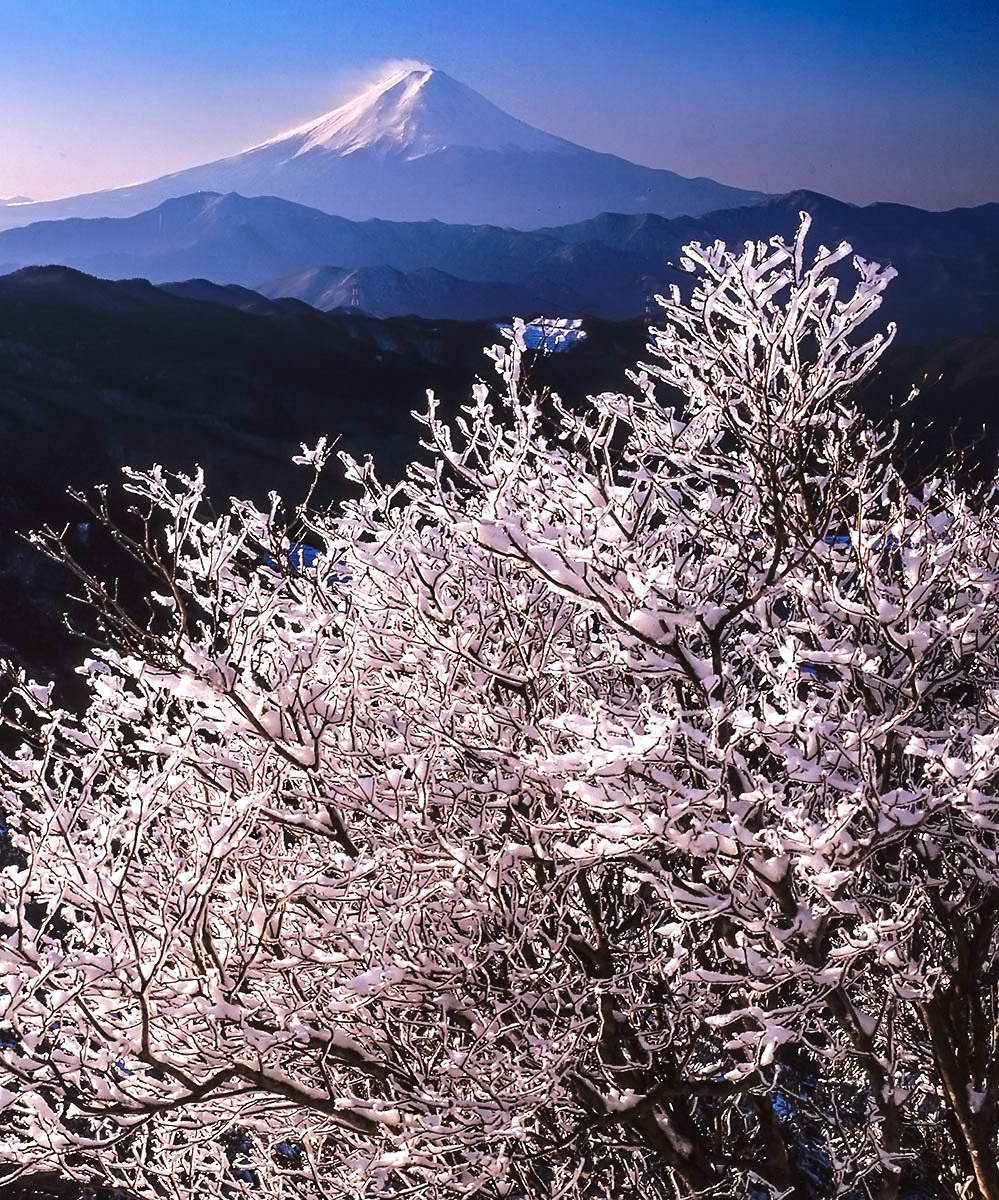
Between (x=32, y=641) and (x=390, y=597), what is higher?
(x=390, y=597)

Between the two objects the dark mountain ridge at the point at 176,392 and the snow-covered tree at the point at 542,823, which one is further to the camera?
the dark mountain ridge at the point at 176,392

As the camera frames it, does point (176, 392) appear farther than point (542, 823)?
Yes

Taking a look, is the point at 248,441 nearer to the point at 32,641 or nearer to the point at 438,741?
the point at 32,641

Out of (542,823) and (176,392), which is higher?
(176,392)

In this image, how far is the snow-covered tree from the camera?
13.1ft

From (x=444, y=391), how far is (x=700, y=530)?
8149 centimetres

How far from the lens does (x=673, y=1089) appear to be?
4957 millimetres

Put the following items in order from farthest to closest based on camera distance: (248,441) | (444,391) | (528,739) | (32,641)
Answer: (444,391) < (248,441) < (32,641) < (528,739)

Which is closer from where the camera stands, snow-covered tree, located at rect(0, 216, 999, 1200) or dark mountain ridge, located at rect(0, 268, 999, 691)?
snow-covered tree, located at rect(0, 216, 999, 1200)

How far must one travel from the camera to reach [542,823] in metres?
4.72

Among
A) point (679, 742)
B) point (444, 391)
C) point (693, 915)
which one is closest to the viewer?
point (693, 915)

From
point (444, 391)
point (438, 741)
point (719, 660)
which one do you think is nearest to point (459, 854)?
point (438, 741)

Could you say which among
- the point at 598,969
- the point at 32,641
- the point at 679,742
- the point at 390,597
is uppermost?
the point at 390,597

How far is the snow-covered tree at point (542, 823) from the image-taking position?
3.98m
